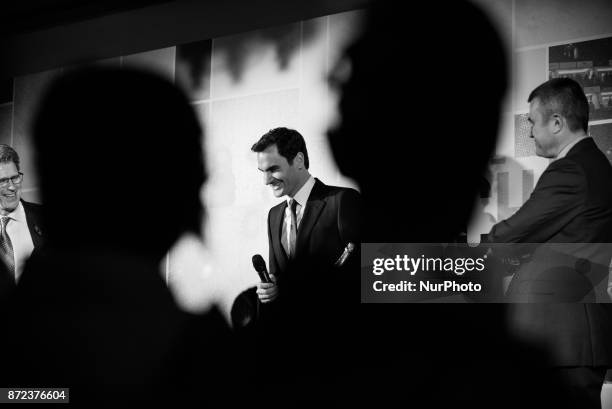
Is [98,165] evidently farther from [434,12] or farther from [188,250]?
[434,12]

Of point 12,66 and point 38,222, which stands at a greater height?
point 12,66

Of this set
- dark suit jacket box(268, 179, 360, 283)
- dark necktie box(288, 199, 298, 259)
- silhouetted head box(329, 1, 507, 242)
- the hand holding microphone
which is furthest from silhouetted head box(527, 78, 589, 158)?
the hand holding microphone

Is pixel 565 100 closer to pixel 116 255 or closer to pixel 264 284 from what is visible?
pixel 264 284

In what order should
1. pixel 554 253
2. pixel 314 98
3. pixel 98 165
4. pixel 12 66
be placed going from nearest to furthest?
pixel 554 253
pixel 314 98
pixel 98 165
pixel 12 66

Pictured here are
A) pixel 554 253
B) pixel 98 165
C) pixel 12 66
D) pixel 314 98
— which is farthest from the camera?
pixel 12 66

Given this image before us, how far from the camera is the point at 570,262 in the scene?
2715 mm

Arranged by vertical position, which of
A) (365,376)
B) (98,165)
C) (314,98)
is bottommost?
(365,376)

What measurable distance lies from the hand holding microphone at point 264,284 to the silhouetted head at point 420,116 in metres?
0.46

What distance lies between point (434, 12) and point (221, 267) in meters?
1.46

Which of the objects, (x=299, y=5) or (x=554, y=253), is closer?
(x=554, y=253)

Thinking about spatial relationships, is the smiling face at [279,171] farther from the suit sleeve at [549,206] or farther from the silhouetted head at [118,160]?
the suit sleeve at [549,206]

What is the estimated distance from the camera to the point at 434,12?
3.17m

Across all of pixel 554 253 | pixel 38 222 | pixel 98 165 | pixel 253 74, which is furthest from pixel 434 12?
pixel 38 222

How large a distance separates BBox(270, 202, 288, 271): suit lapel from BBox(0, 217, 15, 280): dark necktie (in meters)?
1.42
